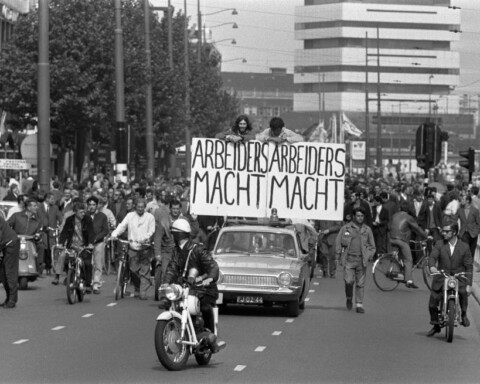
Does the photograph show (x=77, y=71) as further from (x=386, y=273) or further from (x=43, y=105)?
(x=386, y=273)

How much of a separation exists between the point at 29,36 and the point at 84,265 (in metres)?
33.5

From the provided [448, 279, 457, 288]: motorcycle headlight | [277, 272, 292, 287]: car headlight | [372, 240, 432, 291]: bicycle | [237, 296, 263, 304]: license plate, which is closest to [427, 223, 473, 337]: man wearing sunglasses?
[448, 279, 457, 288]: motorcycle headlight

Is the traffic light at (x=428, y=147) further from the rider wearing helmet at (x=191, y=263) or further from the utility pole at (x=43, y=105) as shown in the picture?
the rider wearing helmet at (x=191, y=263)

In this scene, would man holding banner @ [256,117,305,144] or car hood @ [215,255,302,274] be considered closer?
car hood @ [215,255,302,274]

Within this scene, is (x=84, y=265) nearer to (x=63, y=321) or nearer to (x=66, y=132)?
(x=63, y=321)

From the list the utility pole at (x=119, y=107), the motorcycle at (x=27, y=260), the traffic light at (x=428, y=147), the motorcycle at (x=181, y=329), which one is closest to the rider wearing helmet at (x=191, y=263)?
the motorcycle at (x=181, y=329)

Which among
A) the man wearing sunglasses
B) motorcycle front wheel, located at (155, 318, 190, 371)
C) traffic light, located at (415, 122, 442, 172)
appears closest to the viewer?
motorcycle front wheel, located at (155, 318, 190, 371)

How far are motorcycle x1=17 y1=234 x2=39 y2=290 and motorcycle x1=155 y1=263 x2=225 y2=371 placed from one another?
11352 millimetres

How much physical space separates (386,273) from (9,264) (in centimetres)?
805

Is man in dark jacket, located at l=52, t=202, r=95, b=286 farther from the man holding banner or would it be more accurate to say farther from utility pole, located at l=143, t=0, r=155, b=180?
utility pole, located at l=143, t=0, r=155, b=180

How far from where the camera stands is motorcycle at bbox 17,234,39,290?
26266 millimetres

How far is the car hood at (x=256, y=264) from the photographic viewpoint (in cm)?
2197

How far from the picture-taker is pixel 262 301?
21.9 m

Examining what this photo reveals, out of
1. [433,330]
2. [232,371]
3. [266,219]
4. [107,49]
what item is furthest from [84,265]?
[107,49]
